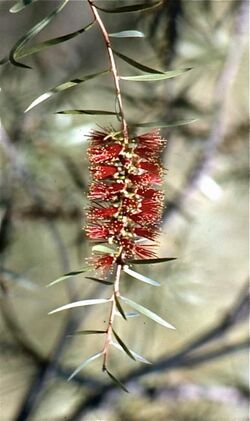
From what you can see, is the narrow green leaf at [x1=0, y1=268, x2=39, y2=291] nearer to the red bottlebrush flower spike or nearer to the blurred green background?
the blurred green background

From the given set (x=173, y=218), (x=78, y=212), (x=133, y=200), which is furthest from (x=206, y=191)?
(x=133, y=200)

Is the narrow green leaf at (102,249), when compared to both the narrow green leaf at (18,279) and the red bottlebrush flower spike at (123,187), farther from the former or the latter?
the narrow green leaf at (18,279)

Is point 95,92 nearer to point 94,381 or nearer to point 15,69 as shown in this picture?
point 15,69

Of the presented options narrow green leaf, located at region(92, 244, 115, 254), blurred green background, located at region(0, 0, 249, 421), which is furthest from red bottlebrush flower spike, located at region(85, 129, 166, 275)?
blurred green background, located at region(0, 0, 249, 421)

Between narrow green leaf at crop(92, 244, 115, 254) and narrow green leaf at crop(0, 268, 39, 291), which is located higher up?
narrow green leaf at crop(92, 244, 115, 254)

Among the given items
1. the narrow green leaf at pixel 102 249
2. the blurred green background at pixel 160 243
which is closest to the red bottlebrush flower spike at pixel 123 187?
the narrow green leaf at pixel 102 249

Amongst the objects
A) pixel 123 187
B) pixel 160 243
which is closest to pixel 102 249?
pixel 123 187
